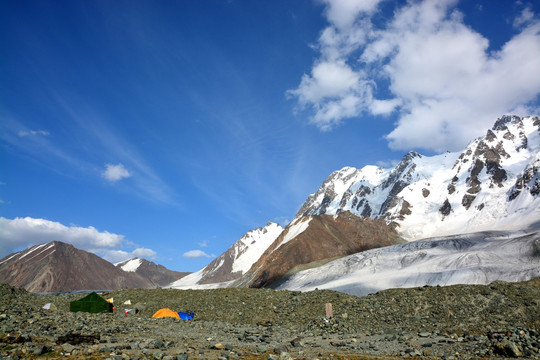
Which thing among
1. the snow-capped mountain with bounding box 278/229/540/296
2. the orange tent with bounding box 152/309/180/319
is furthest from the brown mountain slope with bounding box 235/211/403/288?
the orange tent with bounding box 152/309/180/319

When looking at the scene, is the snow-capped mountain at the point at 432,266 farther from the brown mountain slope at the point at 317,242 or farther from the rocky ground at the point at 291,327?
the rocky ground at the point at 291,327

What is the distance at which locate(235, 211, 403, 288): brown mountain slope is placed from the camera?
14312 centimetres

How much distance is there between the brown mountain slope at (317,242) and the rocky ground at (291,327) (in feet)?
338

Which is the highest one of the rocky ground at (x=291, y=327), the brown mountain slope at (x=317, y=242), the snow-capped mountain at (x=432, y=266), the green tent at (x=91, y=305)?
the brown mountain slope at (x=317, y=242)

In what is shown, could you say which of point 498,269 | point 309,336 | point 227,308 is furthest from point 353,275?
point 309,336

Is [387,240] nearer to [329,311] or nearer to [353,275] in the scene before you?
[353,275]

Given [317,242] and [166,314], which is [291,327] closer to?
[166,314]

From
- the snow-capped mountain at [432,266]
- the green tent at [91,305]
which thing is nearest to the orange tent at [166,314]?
the green tent at [91,305]

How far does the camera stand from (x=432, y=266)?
98.1 metres

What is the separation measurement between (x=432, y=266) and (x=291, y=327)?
3316 inches

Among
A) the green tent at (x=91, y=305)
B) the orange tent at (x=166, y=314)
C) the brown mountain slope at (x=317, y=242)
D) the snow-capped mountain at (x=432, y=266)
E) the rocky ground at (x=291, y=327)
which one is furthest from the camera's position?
the brown mountain slope at (x=317, y=242)

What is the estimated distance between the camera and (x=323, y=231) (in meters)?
169

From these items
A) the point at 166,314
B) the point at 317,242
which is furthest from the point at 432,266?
the point at 166,314

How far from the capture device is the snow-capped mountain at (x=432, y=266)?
8262 centimetres
